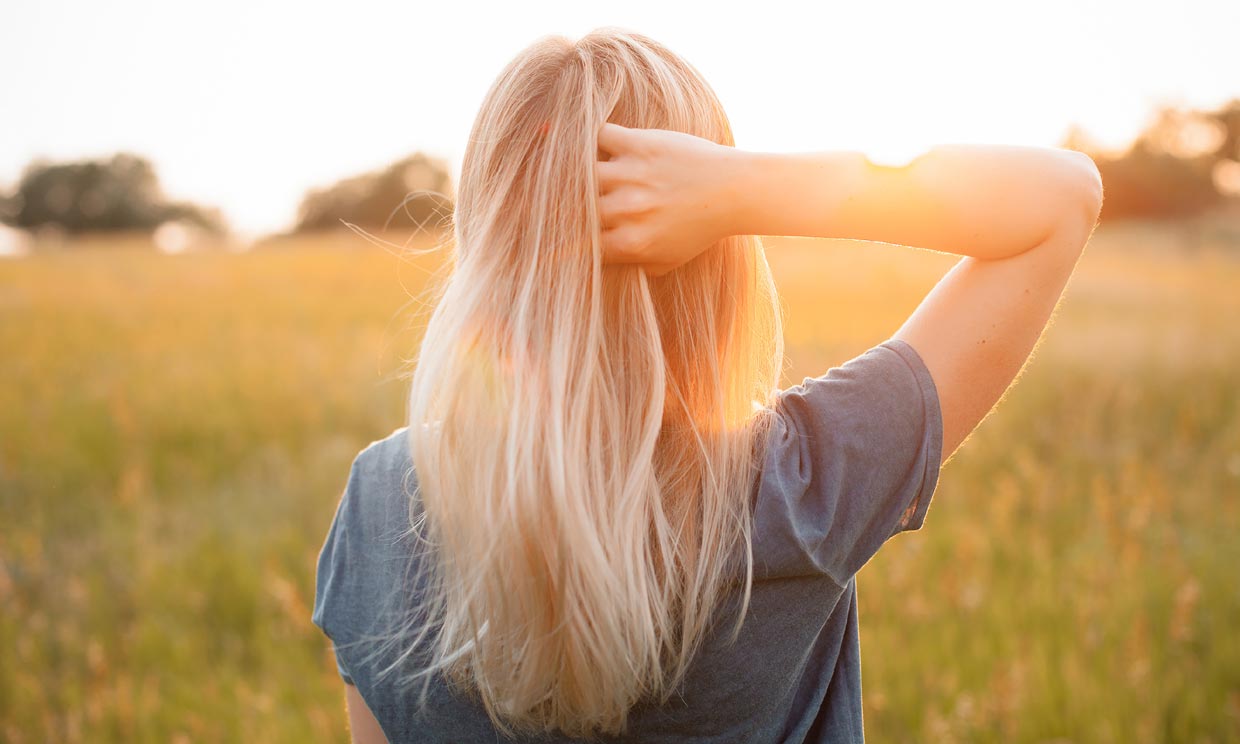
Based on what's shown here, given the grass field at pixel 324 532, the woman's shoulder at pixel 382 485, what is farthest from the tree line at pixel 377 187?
the woman's shoulder at pixel 382 485

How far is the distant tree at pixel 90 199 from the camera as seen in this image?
3066cm

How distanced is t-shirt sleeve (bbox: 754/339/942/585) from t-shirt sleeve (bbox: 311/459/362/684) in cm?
65

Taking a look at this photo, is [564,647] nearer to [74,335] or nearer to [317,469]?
[317,469]

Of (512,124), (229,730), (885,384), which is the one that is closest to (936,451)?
(885,384)

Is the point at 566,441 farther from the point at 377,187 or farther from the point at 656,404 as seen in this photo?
the point at 377,187

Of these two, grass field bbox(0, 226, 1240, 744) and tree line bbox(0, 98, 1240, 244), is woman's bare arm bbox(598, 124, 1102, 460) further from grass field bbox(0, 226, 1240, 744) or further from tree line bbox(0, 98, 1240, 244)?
tree line bbox(0, 98, 1240, 244)

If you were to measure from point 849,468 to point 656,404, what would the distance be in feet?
0.90

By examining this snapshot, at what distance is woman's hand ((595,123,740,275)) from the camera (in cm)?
105

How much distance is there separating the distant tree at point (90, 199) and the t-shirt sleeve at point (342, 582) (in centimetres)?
3443

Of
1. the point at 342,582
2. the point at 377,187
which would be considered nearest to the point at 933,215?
the point at 342,582

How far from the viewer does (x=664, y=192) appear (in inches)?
41.1

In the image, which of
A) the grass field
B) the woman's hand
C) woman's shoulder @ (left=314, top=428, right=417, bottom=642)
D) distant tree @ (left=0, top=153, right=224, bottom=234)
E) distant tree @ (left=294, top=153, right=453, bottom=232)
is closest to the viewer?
the woman's hand

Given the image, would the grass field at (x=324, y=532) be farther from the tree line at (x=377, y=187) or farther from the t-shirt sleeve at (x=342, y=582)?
the tree line at (x=377, y=187)

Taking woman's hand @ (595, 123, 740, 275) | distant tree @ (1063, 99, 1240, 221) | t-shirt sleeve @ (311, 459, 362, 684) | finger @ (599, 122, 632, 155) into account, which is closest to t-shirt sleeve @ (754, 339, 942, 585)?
woman's hand @ (595, 123, 740, 275)
